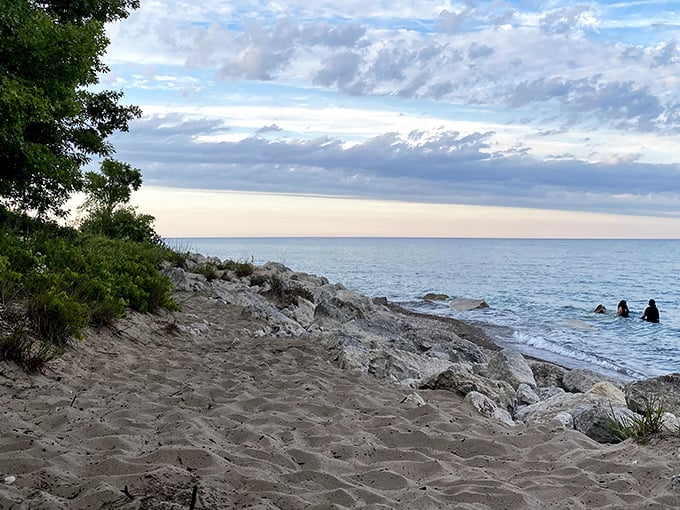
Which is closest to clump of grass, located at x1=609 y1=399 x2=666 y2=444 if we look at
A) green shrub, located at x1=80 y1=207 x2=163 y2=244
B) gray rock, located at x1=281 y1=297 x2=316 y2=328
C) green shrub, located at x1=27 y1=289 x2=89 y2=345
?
green shrub, located at x1=27 y1=289 x2=89 y2=345

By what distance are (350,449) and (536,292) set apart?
3836 cm

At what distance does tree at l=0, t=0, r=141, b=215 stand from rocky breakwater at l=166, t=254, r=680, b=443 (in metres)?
4.25

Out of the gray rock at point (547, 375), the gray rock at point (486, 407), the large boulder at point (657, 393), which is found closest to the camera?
the gray rock at point (486, 407)

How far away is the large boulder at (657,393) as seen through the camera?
826cm

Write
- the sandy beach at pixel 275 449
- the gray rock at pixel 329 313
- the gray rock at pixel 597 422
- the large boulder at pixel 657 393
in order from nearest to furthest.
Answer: the sandy beach at pixel 275 449, the gray rock at pixel 597 422, the large boulder at pixel 657 393, the gray rock at pixel 329 313

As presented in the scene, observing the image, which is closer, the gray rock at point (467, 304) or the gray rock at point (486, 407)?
the gray rock at point (486, 407)

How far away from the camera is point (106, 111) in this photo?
19359 millimetres

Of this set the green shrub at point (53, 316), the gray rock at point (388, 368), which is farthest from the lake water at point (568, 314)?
the green shrub at point (53, 316)

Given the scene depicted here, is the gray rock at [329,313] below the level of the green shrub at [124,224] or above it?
below

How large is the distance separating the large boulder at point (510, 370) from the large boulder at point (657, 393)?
6.15ft

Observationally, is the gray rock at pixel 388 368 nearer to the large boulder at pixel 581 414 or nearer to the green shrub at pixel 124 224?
the large boulder at pixel 581 414

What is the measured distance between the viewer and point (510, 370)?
424 inches

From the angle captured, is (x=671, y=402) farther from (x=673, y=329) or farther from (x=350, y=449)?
(x=673, y=329)

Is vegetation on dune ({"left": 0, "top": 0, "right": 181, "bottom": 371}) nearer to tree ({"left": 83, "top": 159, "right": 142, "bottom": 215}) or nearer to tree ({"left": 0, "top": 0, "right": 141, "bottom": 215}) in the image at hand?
tree ({"left": 0, "top": 0, "right": 141, "bottom": 215})
